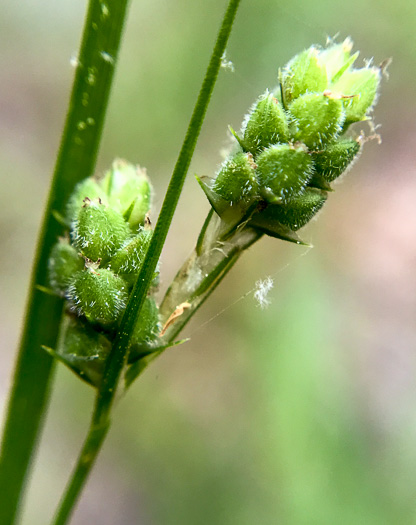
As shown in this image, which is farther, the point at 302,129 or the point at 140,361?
the point at 140,361

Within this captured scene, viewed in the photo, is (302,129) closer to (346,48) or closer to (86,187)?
(346,48)

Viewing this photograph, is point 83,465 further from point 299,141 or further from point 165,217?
point 299,141

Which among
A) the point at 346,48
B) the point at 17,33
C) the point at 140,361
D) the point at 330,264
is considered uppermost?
the point at 17,33

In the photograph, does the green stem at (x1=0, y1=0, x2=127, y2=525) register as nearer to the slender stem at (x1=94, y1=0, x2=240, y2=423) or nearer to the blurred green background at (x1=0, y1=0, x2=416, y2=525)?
the slender stem at (x1=94, y1=0, x2=240, y2=423)

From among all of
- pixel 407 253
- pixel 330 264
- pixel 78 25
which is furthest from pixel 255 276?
pixel 78 25

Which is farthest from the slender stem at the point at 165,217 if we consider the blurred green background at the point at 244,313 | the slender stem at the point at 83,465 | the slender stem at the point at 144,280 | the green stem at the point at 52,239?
the blurred green background at the point at 244,313

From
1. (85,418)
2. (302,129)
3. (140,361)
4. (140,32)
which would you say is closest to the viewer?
(302,129)
